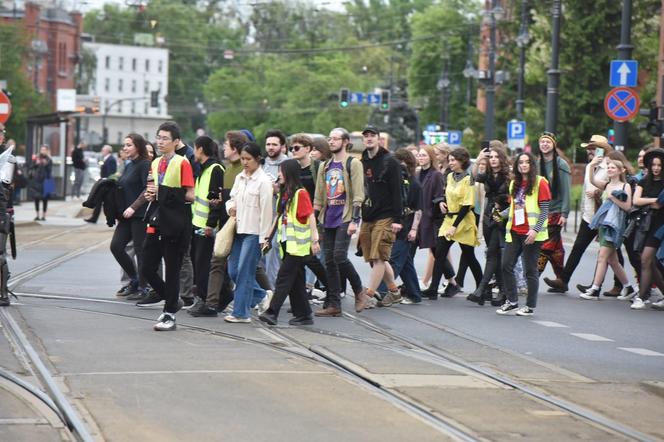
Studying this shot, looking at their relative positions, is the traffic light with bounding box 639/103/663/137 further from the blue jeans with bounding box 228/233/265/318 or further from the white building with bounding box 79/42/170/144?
the white building with bounding box 79/42/170/144

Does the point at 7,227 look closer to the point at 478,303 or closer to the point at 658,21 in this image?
the point at 478,303

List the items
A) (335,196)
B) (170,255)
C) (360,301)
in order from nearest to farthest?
(170,255), (335,196), (360,301)

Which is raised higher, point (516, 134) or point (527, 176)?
point (516, 134)

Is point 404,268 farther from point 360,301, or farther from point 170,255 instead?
point 170,255

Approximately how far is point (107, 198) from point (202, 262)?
6.14 feet

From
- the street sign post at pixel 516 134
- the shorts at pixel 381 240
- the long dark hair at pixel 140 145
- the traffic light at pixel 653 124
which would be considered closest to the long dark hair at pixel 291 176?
the shorts at pixel 381 240

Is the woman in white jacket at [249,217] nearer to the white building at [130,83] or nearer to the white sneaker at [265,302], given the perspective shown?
the white sneaker at [265,302]

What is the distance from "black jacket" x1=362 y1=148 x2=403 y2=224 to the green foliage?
62712mm

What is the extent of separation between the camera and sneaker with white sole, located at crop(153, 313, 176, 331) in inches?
502

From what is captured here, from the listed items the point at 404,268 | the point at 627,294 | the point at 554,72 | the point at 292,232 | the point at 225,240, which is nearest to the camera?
the point at 292,232

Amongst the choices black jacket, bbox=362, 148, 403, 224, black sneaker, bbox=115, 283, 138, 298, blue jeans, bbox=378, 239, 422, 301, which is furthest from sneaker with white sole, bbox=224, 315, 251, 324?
blue jeans, bbox=378, 239, 422, 301

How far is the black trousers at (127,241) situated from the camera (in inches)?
617

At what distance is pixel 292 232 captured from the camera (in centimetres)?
1352

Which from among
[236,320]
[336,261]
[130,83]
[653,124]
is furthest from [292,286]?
[130,83]
